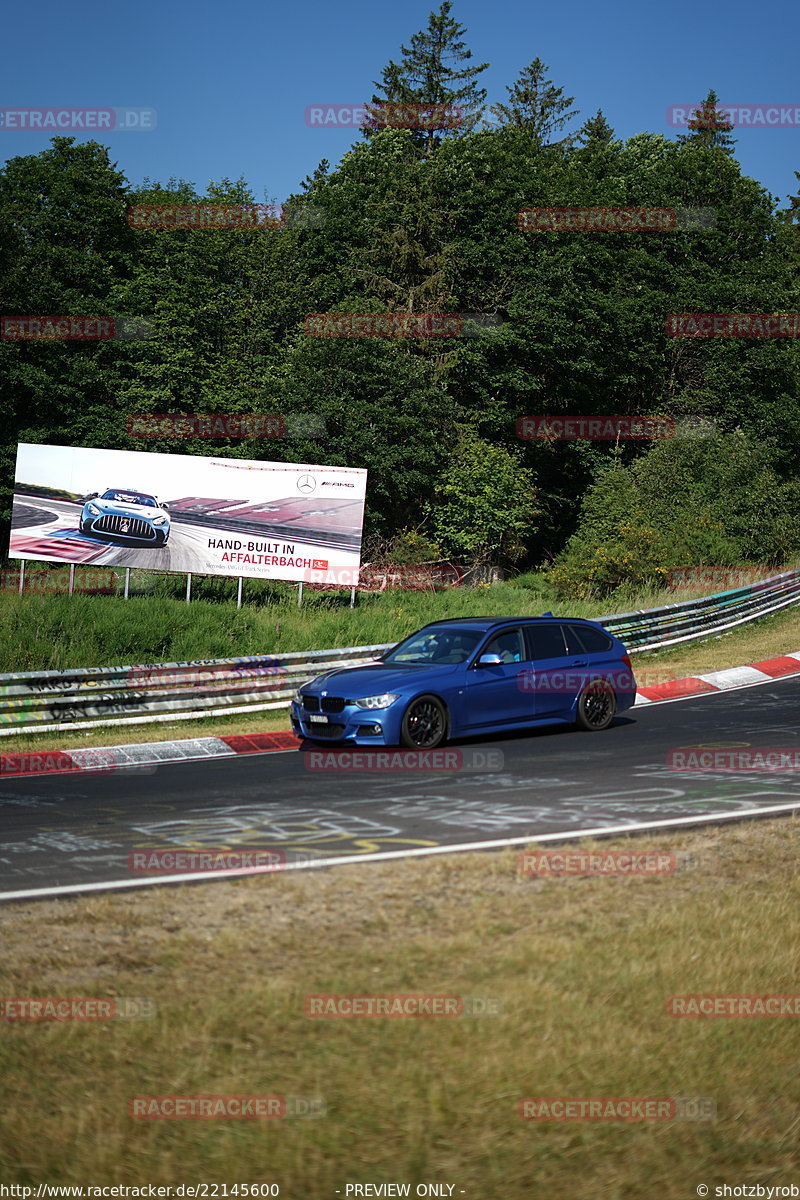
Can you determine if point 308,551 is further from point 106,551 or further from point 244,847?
point 244,847

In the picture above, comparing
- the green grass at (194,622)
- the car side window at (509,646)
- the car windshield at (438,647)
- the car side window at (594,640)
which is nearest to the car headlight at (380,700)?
the car windshield at (438,647)

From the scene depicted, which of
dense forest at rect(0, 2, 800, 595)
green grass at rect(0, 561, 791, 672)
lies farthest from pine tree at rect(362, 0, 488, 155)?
green grass at rect(0, 561, 791, 672)

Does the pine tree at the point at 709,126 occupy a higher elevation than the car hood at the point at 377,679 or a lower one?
higher

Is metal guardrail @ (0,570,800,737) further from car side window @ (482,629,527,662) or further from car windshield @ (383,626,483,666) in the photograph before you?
car side window @ (482,629,527,662)

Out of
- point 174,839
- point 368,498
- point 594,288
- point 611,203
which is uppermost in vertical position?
point 611,203

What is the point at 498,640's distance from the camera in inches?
577

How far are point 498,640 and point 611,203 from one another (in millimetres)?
43823

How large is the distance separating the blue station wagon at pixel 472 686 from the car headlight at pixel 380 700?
11mm

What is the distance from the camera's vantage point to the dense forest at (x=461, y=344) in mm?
40281

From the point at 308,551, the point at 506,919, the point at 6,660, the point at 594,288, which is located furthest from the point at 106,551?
the point at 594,288

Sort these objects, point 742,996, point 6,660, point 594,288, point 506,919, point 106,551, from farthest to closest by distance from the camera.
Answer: point 594,288 < point 106,551 < point 6,660 < point 506,919 < point 742,996

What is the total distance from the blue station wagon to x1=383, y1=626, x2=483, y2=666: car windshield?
1 cm

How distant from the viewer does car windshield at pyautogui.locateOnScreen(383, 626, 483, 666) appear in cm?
1443

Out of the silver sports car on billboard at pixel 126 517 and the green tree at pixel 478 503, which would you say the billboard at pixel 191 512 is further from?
the green tree at pixel 478 503
